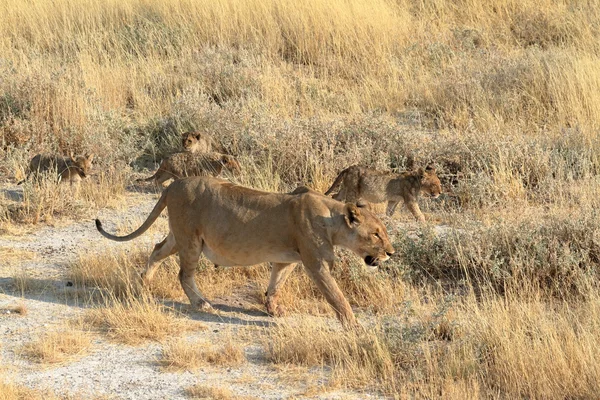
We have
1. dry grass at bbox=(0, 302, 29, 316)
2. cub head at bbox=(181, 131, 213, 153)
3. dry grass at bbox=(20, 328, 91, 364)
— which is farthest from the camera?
cub head at bbox=(181, 131, 213, 153)

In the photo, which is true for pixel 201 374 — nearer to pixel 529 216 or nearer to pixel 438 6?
pixel 529 216

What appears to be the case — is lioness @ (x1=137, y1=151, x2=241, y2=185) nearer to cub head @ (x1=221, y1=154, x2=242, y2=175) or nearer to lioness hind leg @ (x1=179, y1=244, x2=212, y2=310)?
cub head @ (x1=221, y1=154, x2=242, y2=175)

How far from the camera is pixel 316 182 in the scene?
12.9m

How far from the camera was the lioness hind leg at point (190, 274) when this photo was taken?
30.8 feet

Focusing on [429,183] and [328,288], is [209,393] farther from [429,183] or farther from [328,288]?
[429,183]

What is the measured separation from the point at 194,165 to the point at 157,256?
11.7 ft

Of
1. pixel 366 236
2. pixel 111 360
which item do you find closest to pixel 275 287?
pixel 366 236

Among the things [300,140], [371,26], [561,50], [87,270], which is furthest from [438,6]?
[87,270]

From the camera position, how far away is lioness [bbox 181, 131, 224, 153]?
45.3 feet

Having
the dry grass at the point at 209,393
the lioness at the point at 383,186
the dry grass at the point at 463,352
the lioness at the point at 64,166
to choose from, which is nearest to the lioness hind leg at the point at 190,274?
the dry grass at the point at 463,352

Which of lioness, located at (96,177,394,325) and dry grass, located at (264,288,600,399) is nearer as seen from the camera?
dry grass, located at (264,288,600,399)

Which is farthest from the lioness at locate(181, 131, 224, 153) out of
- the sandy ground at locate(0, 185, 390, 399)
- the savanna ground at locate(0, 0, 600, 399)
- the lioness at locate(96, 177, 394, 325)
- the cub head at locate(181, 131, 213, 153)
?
the lioness at locate(96, 177, 394, 325)

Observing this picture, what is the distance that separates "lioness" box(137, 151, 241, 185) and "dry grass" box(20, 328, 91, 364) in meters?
4.89

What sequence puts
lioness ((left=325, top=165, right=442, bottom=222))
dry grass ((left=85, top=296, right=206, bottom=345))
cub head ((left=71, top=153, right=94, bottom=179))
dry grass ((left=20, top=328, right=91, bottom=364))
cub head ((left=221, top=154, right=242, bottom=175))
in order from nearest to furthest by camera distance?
dry grass ((left=20, top=328, right=91, bottom=364)) → dry grass ((left=85, top=296, right=206, bottom=345)) → lioness ((left=325, top=165, right=442, bottom=222)) → cub head ((left=71, top=153, right=94, bottom=179)) → cub head ((left=221, top=154, right=242, bottom=175))
